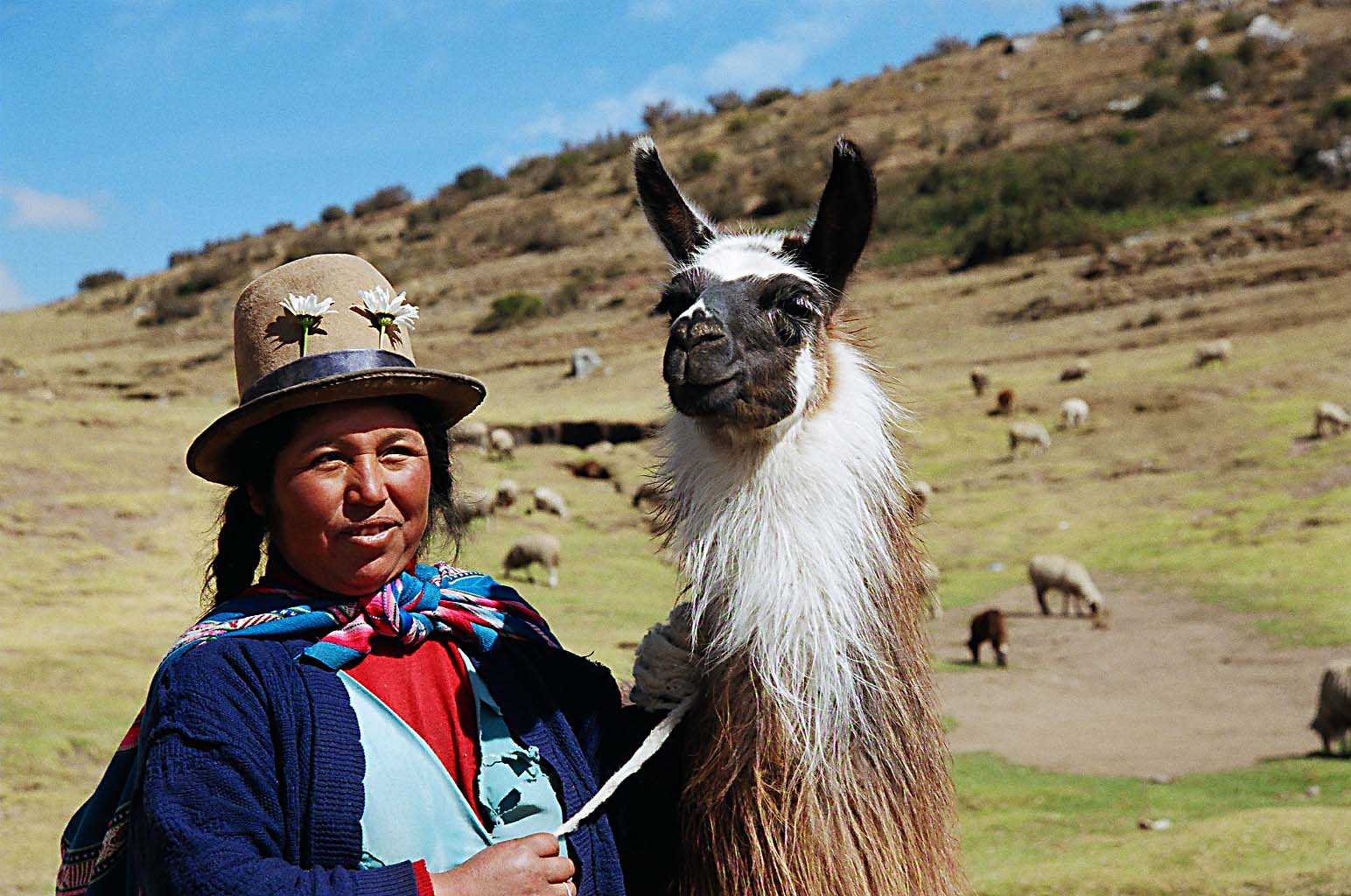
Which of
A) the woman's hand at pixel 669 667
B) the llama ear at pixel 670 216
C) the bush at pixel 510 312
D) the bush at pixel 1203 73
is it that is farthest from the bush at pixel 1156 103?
the woman's hand at pixel 669 667

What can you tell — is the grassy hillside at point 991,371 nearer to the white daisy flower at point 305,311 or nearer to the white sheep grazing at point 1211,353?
the white sheep grazing at point 1211,353

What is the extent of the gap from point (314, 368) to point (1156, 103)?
4492 centimetres

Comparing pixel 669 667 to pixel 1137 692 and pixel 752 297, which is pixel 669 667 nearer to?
pixel 752 297

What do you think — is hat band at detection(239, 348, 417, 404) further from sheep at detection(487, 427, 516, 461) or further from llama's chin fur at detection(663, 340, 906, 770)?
sheep at detection(487, 427, 516, 461)

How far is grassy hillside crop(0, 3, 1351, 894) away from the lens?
6.89 metres

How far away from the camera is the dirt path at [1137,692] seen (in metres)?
9.09

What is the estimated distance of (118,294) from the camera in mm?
50906

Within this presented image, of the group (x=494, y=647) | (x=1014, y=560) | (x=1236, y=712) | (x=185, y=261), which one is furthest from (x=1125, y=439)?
(x=185, y=261)

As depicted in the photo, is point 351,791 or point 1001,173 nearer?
point 351,791

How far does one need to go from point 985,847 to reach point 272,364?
182 inches

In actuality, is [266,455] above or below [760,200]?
below

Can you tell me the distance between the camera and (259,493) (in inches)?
84.7

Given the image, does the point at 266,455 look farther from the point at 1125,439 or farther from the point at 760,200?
the point at 760,200

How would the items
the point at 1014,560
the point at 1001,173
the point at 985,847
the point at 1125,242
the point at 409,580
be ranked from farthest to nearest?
the point at 1001,173 → the point at 1125,242 → the point at 1014,560 → the point at 985,847 → the point at 409,580
